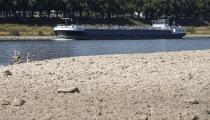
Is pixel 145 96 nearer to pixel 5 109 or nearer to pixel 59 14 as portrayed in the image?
pixel 5 109

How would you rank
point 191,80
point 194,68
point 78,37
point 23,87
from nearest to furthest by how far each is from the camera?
point 23,87, point 191,80, point 194,68, point 78,37

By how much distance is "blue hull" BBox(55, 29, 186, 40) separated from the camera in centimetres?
12912

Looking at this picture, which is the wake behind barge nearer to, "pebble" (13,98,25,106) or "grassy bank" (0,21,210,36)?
"grassy bank" (0,21,210,36)

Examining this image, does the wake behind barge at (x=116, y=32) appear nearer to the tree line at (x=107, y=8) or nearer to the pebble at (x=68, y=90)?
the tree line at (x=107, y=8)

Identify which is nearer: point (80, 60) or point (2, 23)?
point (80, 60)

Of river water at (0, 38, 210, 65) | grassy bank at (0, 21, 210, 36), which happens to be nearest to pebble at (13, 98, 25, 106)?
river water at (0, 38, 210, 65)

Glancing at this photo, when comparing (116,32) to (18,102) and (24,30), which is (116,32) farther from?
(18,102)

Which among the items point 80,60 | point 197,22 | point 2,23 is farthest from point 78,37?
point 80,60

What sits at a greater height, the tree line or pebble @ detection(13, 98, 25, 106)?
pebble @ detection(13, 98, 25, 106)

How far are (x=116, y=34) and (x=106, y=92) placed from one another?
388ft

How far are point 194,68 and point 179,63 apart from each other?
6.85ft

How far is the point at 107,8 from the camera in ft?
541

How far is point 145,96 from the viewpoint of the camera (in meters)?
17.0

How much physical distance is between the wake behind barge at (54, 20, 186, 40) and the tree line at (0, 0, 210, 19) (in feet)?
59.3
